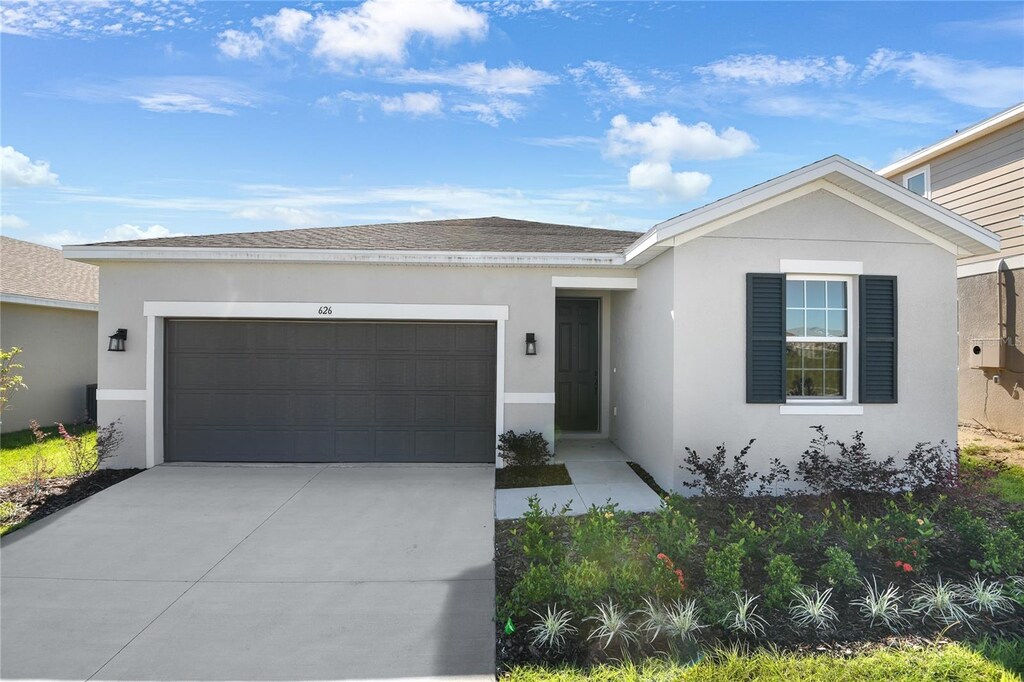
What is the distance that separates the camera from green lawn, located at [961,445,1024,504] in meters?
6.46

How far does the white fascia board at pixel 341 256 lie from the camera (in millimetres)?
7520

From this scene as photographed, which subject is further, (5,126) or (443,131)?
(443,131)

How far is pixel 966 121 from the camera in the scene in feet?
35.1

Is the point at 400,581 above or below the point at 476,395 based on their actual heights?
below

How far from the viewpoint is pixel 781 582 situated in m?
3.82

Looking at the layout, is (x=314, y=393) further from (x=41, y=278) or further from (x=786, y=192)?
(x=41, y=278)

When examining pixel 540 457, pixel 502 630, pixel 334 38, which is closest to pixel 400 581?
pixel 502 630

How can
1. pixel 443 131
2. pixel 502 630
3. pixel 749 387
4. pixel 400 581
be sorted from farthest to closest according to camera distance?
pixel 443 131 < pixel 749 387 < pixel 400 581 < pixel 502 630

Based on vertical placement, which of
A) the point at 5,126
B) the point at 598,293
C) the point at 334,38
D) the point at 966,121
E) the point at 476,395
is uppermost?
the point at 334,38

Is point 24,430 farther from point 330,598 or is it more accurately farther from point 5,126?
point 330,598

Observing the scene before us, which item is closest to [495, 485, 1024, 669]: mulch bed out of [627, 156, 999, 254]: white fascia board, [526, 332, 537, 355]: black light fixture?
[526, 332, 537, 355]: black light fixture

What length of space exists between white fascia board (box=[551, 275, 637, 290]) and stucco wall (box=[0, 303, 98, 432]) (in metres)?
10.6

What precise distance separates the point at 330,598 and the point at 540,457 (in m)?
4.13

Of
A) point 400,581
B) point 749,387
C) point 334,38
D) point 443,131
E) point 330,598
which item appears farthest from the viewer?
point 443,131
